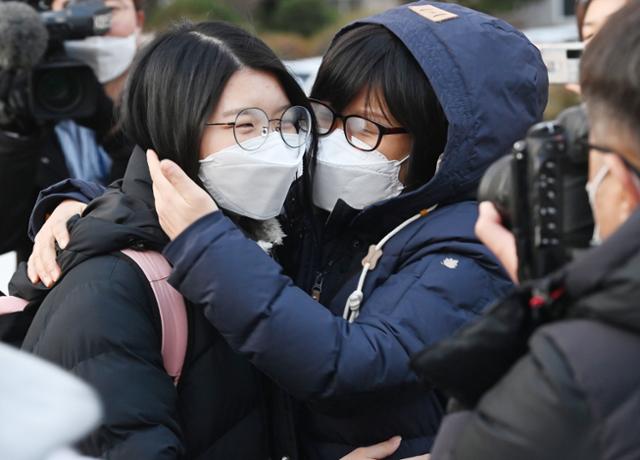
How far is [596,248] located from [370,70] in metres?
1.13

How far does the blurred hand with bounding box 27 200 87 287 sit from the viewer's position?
86.1 inches

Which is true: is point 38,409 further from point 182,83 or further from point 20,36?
point 20,36

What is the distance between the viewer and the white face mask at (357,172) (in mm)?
2439

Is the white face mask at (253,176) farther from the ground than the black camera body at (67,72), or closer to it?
farther from the ground

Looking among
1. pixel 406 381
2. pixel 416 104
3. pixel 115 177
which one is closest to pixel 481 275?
pixel 406 381

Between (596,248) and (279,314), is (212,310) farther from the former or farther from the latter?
(596,248)

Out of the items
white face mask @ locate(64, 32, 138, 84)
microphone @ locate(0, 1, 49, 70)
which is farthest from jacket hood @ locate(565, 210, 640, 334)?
white face mask @ locate(64, 32, 138, 84)

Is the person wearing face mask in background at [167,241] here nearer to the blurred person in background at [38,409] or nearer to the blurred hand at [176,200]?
the blurred hand at [176,200]

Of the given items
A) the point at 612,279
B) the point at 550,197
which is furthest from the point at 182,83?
the point at 612,279

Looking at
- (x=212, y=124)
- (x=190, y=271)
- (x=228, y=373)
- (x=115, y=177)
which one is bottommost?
(x=115, y=177)

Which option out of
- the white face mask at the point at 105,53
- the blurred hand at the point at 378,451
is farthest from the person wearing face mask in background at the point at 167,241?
the white face mask at the point at 105,53

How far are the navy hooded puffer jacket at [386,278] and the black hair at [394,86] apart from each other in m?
0.05

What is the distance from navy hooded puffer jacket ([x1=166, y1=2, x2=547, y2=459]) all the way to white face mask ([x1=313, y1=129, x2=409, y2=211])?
0.05 metres

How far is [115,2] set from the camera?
4.37m
